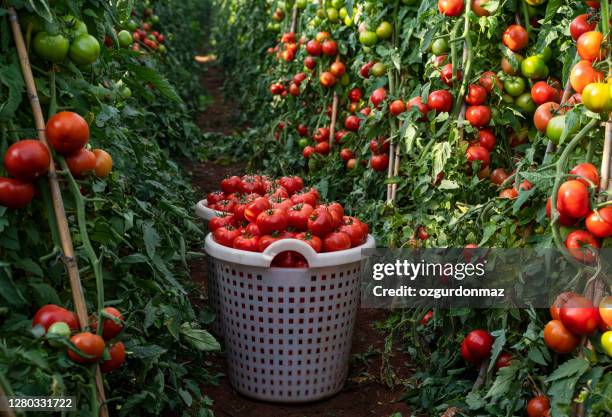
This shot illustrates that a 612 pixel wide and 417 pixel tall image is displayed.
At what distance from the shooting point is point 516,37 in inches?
107

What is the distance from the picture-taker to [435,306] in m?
2.62

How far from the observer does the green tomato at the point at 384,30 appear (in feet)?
11.6

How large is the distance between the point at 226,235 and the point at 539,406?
4.17 feet

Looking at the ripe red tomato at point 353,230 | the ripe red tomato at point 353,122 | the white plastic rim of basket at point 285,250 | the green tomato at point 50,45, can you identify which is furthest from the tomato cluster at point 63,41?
the ripe red tomato at point 353,122

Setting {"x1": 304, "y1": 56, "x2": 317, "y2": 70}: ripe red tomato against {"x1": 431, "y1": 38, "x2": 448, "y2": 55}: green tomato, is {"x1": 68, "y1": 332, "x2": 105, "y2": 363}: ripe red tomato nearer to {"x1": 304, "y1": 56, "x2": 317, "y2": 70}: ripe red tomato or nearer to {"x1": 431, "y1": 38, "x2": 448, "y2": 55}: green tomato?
{"x1": 431, "y1": 38, "x2": 448, "y2": 55}: green tomato

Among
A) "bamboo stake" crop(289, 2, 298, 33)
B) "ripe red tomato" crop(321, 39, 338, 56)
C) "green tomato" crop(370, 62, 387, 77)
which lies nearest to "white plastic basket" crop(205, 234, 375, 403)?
"green tomato" crop(370, 62, 387, 77)

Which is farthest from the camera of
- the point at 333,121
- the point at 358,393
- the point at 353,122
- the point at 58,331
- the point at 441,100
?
the point at 333,121

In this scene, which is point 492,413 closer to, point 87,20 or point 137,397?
point 137,397

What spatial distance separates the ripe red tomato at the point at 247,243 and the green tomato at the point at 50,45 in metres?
1.10

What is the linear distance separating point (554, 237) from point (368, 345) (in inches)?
48.5

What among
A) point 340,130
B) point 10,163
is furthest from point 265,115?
point 10,163

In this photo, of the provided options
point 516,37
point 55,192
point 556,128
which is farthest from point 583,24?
point 55,192

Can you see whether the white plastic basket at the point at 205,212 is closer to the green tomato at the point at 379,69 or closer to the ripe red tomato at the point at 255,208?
the ripe red tomato at the point at 255,208

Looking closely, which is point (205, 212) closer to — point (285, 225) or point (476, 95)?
point (285, 225)
